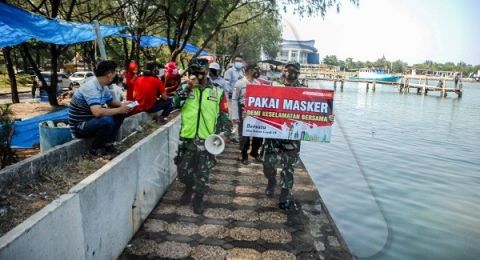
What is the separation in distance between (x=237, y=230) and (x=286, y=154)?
4.42 feet

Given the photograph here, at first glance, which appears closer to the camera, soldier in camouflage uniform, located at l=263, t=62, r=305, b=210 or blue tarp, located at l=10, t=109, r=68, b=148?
soldier in camouflage uniform, located at l=263, t=62, r=305, b=210

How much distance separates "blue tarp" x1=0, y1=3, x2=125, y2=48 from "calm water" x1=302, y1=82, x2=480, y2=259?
5.95m

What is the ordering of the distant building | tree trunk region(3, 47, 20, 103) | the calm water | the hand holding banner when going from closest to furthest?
the hand holding banner
the calm water
the distant building
tree trunk region(3, 47, 20, 103)

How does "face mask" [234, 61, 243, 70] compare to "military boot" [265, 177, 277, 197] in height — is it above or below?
above

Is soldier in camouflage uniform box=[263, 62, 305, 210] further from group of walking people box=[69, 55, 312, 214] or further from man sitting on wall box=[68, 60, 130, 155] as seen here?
man sitting on wall box=[68, 60, 130, 155]

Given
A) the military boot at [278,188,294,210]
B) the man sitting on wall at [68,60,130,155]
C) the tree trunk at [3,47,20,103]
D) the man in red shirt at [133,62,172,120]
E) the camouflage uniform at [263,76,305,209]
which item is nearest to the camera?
the man sitting on wall at [68,60,130,155]

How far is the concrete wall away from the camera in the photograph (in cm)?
244

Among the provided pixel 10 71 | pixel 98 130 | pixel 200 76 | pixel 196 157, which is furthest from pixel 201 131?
pixel 10 71

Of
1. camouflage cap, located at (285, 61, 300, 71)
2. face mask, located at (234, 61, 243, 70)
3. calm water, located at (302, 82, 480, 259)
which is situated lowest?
calm water, located at (302, 82, 480, 259)

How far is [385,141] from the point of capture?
17016 millimetres

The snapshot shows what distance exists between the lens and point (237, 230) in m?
5.07

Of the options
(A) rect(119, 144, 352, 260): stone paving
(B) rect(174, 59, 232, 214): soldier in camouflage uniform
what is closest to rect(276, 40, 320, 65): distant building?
(B) rect(174, 59, 232, 214): soldier in camouflage uniform

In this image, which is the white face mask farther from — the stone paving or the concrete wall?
the concrete wall

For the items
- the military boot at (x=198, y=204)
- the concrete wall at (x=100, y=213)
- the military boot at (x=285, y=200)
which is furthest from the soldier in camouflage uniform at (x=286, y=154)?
the concrete wall at (x=100, y=213)
